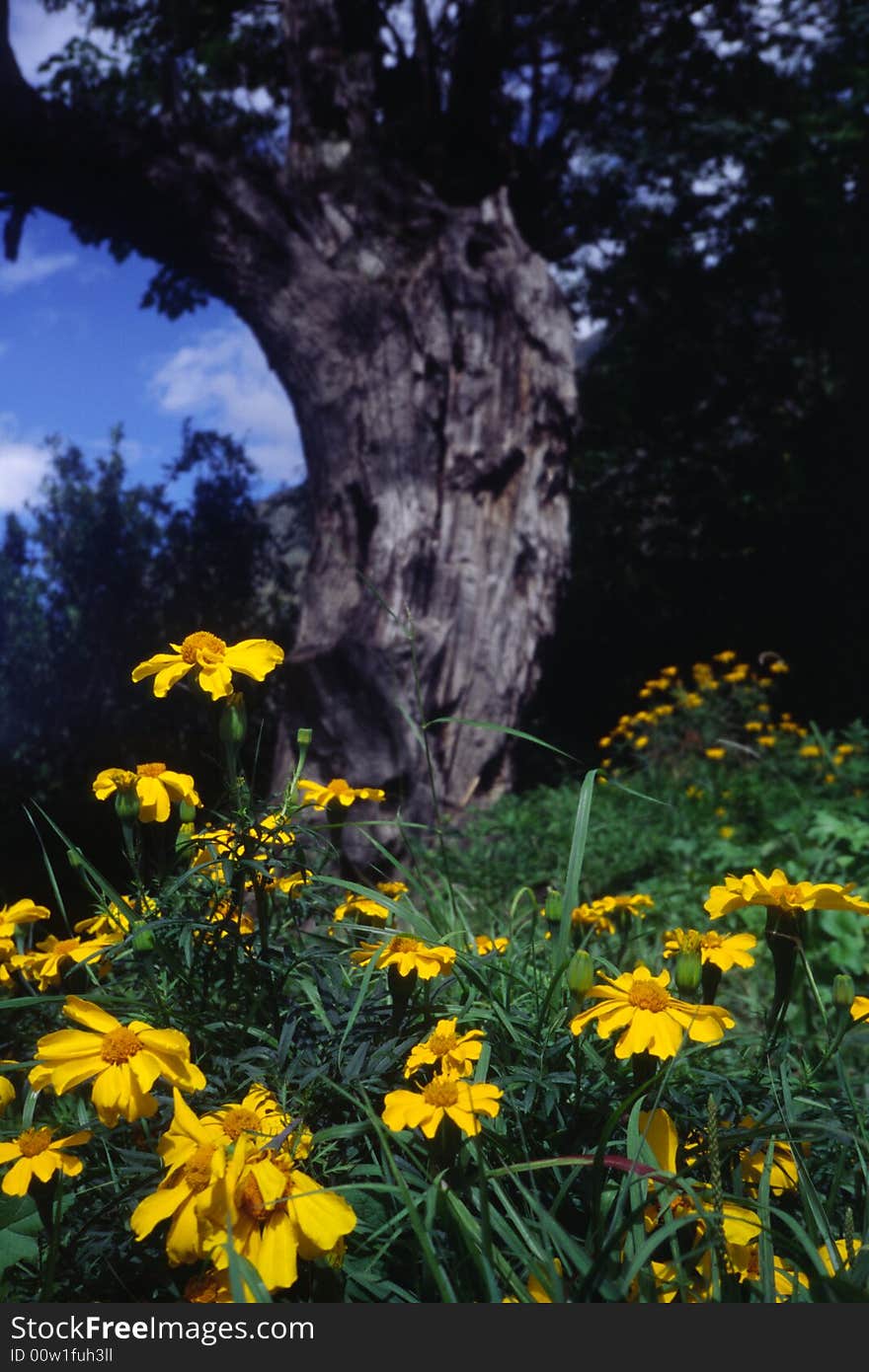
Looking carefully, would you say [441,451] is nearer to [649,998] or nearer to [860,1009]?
[860,1009]

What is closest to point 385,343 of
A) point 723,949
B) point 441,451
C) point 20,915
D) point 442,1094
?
point 441,451

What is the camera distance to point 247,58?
811cm

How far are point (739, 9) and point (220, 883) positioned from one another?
987 cm

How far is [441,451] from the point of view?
17.4ft

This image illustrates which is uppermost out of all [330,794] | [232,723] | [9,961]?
[232,723]

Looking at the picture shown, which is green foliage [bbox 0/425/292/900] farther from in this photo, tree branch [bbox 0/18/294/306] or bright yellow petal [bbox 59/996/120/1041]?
bright yellow petal [bbox 59/996/120/1041]

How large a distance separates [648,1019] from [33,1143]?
0.58m

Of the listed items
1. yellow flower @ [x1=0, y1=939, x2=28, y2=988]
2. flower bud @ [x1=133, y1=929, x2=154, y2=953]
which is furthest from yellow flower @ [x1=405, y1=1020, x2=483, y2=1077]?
yellow flower @ [x1=0, y1=939, x2=28, y2=988]

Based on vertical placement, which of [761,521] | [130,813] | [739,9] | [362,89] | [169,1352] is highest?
[739,9]

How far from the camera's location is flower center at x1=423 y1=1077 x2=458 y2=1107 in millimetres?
895

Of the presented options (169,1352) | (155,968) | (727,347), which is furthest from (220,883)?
(727,347)

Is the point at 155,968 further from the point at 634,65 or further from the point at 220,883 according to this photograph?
the point at 634,65

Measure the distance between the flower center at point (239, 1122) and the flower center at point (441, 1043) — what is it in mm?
175

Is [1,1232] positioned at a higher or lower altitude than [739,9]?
lower
